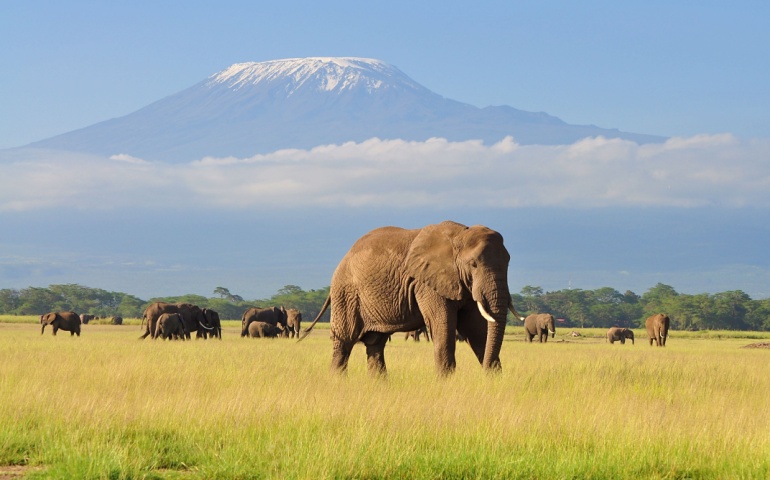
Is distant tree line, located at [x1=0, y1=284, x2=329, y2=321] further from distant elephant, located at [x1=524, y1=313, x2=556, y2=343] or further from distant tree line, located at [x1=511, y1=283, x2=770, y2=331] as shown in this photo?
distant elephant, located at [x1=524, y1=313, x2=556, y2=343]

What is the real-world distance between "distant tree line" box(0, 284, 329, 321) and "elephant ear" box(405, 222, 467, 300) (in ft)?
392

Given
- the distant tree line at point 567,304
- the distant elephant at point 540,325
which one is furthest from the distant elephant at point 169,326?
the distant tree line at point 567,304

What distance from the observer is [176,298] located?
14012 centimetres

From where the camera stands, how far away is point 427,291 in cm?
1614

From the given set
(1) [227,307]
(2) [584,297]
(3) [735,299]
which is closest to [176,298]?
(1) [227,307]

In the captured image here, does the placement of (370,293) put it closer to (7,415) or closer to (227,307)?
(7,415)

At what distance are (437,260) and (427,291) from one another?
52 cm

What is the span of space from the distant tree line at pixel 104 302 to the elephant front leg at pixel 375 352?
118m

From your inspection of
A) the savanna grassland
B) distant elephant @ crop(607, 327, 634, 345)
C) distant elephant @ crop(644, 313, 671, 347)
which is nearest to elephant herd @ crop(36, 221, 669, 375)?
the savanna grassland

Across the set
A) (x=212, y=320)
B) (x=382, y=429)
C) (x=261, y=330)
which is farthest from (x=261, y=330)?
(x=382, y=429)

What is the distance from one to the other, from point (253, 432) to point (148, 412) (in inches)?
77.5

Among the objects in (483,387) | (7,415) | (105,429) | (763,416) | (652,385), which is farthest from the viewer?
(652,385)

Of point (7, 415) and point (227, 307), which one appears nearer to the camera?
point (7, 415)

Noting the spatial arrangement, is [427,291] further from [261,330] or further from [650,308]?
[650,308]
